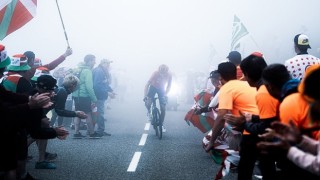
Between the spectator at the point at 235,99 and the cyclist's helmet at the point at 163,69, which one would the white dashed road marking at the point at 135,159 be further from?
the spectator at the point at 235,99

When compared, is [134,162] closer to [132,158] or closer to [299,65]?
[132,158]

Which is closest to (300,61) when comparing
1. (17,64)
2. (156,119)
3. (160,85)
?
(17,64)

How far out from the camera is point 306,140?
331 centimetres

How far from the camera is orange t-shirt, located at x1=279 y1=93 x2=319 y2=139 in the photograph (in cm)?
350

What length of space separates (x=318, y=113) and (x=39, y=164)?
650 centimetres

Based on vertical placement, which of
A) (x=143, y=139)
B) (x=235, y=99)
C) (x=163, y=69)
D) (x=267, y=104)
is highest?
(x=267, y=104)

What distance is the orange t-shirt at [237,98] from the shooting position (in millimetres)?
5961

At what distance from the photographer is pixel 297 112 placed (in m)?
3.52

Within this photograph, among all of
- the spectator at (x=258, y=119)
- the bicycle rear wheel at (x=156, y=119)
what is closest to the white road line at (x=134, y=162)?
the bicycle rear wheel at (x=156, y=119)

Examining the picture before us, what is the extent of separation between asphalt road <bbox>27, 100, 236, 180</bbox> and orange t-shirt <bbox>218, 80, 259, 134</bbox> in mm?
2304

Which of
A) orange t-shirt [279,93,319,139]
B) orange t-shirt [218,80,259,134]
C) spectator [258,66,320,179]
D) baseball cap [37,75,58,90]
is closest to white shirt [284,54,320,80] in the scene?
orange t-shirt [218,80,259,134]

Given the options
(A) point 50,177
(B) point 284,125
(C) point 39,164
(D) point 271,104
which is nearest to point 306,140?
(B) point 284,125

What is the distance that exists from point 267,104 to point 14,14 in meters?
5.50

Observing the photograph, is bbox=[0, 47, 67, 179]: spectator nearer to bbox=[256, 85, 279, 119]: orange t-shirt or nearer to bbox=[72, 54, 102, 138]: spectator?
bbox=[256, 85, 279, 119]: orange t-shirt
